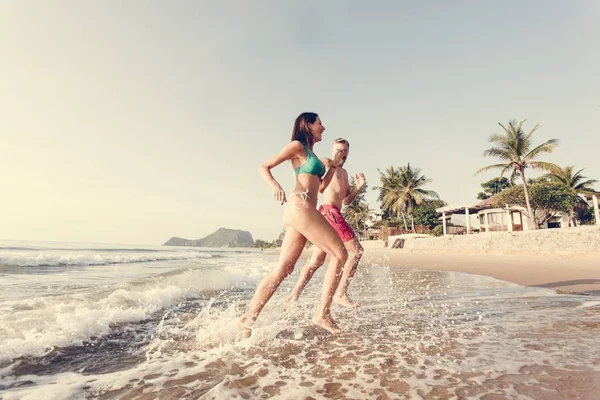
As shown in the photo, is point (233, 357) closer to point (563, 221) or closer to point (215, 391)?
point (215, 391)

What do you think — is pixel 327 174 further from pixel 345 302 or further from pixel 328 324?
pixel 345 302

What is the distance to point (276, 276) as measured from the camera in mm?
2994

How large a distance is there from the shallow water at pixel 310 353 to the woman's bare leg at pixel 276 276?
0.22m

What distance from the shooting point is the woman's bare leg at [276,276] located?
300 centimetres

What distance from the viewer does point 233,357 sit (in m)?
2.56

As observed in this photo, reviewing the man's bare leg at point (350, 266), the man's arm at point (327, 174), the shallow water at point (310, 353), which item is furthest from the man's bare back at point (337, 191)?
the shallow water at point (310, 353)

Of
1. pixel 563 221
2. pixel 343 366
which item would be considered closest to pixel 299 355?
pixel 343 366

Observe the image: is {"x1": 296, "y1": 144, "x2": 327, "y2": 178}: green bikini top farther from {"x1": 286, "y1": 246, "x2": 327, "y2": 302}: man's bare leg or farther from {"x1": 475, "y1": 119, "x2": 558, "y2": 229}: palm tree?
{"x1": 475, "y1": 119, "x2": 558, "y2": 229}: palm tree

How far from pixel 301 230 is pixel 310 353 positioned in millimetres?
1027

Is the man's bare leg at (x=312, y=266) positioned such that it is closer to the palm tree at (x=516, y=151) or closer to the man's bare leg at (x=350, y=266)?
the man's bare leg at (x=350, y=266)

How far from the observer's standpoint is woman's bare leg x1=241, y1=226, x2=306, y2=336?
3.00 metres

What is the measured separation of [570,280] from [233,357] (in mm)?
8150

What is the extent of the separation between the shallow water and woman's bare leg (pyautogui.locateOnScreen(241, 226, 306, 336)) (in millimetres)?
216

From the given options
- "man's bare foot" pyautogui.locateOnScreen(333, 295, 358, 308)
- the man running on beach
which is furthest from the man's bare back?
"man's bare foot" pyautogui.locateOnScreen(333, 295, 358, 308)
